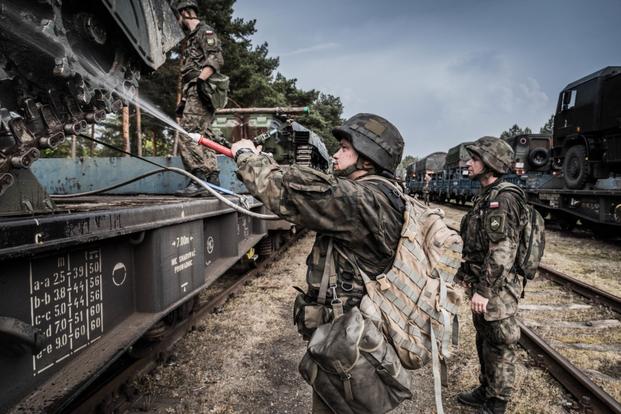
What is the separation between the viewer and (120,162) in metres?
5.33

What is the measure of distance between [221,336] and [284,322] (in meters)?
0.85

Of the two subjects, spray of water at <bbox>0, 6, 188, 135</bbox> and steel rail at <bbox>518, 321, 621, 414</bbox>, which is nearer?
spray of water at <bbox>0, 6, 188, 135</bbox>

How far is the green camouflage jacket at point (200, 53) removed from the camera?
475 cm

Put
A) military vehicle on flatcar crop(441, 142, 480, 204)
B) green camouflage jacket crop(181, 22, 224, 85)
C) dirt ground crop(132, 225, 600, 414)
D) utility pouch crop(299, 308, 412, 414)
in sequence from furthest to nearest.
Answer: military vehicle on flatcar crop(441, 142, 480, 204) → green camouflage jacket crop(181, 22, 224, 85) → dirt ground crop(132, 225, 600, 414) → utility pouch crop(299, 308, 412, 414)

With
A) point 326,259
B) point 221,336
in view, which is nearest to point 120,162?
point 221,336

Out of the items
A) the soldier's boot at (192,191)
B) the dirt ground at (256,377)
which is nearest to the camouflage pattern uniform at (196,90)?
the soldier's boot at (192,191)

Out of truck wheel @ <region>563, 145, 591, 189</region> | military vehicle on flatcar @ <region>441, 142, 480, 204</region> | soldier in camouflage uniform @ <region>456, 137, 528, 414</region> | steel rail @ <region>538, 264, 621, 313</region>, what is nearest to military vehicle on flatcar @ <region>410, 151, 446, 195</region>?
military vehicle on flatcar @ <region>441, 142, 480, 204</region>

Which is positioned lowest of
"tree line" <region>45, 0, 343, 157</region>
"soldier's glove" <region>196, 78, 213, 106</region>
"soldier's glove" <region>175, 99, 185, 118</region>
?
"soldier's glove" <region>175, 99, 185, 118</region>

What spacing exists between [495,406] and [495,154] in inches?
76.3

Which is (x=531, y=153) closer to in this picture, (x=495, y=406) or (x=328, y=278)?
(x=495, y=406)

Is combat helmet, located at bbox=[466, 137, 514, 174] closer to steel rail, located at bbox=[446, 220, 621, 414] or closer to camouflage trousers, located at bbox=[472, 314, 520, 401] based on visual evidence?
camouflage trousers, located at bbox=[472, 314, 520, 401]

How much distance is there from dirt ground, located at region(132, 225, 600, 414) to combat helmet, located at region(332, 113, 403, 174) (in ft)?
7.06

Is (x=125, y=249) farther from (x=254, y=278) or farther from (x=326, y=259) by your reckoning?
(x=254, y=278)

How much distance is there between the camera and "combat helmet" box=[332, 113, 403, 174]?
2.25 meters
